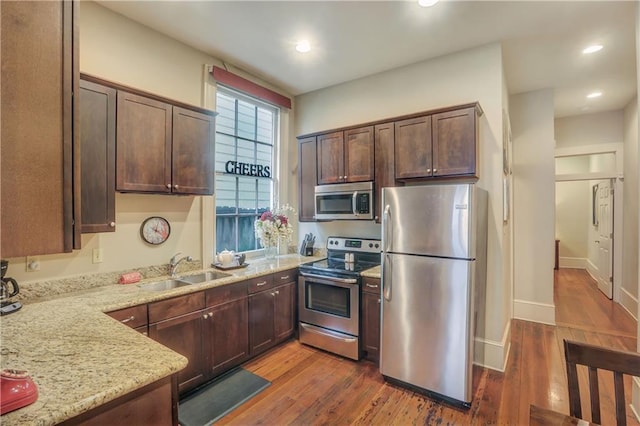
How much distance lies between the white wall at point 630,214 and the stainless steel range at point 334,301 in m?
3.68

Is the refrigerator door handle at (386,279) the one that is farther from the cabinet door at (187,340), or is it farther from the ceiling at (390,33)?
the ceiling at (390,33)

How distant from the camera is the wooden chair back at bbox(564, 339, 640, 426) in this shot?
115cm

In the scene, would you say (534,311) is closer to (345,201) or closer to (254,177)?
(345,201)

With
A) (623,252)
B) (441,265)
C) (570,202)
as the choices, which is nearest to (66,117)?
(441,265)

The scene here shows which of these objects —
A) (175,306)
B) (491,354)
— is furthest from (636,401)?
(175,306)

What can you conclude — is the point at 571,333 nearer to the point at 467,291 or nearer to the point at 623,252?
the point at 623,252

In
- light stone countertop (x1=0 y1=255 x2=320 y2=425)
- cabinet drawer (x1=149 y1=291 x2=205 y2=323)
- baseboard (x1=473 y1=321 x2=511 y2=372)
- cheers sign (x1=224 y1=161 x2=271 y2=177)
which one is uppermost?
cheers sign (x1=224 y1=161 x2=271 y2=177)

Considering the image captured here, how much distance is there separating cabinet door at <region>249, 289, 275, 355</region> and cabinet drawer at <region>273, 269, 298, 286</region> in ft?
0.40

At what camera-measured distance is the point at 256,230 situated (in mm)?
3609

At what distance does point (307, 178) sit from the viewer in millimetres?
3812

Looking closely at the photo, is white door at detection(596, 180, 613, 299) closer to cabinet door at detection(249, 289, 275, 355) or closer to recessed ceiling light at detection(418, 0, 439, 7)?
recessed ceiling light at detection(418, 0, 439, 7)

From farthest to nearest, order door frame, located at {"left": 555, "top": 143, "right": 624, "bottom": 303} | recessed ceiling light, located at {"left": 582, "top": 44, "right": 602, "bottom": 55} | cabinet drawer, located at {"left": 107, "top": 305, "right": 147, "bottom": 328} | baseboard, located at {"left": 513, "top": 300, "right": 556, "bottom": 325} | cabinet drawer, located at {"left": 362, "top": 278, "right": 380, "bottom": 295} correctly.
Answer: door frame, located at {"left": 555, "top": 143, "right": 624, "bottom": 303} < baseboard, located at {"left": 513, "top": 300, "right": 556, "bottom": 325} < recessed ceiling light, located at {"left": 582, "top": 44, "right": 602, "bottom": 55} < cabinet drawer, located at {"left": 362, "top": 278, "right": 380, "bottom": 295} < cabinet drawer, located at {"left": 107, "top": 305, "right": 147, "bottom": 328}

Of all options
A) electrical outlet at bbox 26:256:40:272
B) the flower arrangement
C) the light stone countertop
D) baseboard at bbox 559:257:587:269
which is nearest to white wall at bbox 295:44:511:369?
the flower arrangement

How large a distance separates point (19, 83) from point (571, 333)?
16.8ft
